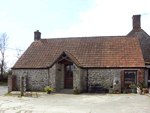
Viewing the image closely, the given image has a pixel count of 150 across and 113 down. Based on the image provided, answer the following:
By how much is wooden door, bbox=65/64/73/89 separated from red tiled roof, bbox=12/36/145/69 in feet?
3.91

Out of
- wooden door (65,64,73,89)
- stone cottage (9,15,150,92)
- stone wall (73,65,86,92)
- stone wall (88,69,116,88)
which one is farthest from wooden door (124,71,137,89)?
wooden door (65,64,73,89)

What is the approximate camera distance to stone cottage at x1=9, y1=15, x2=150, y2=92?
16188mm

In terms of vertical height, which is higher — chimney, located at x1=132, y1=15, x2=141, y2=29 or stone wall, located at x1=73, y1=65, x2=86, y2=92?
chimney, located at x1=132, y1=15, x2=141, y2=29

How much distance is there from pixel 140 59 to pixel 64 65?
7.43m

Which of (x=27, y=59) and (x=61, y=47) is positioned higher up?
(x=61, y=47)

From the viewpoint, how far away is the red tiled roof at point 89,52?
55.6 feet

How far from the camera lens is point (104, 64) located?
54.9 ft

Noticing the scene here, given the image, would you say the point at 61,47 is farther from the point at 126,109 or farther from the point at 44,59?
the point at 126,109

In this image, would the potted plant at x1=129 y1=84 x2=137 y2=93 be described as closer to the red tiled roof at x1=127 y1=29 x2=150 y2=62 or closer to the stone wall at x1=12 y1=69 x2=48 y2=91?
the red tiled roof at x1=127 y1=29 x2=150 y2=62

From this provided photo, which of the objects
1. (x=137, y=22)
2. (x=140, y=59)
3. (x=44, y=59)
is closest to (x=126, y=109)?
(x=140, y=59)

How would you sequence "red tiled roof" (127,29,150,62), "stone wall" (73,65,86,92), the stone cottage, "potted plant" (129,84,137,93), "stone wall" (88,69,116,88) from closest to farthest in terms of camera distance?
"potted plant" (129,84,137,93), "stone wall" (73,65,86,92), the stone cottage, "stone wall" (88,69,116,88), "red tiled roof" (127,29,150,62)

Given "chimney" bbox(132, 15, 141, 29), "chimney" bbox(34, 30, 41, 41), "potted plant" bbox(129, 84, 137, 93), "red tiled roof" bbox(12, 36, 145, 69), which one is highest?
"chimney" bbox(132, 15, 141, 29)

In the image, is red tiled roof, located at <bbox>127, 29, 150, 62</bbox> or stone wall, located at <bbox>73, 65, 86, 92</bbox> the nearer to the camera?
stone wall, located at <bbox>73, 65, 86, 92</bbox>

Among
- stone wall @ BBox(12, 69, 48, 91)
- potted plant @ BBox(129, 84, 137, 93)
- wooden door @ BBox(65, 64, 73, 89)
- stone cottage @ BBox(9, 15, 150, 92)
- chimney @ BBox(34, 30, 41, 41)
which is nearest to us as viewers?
potted plant @ BBox(129, 84, 137, 93)
